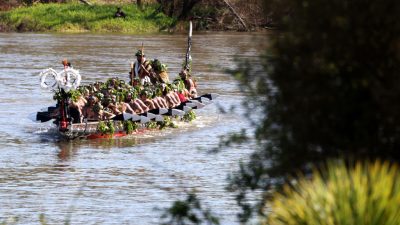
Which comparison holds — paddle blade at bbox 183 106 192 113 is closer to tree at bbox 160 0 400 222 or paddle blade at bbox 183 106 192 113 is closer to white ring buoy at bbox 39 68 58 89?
white ring buoy at bbox 39 68 58 89

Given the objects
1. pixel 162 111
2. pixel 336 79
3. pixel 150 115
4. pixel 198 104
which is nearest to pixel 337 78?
pixel 336 79

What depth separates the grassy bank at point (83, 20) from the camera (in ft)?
242

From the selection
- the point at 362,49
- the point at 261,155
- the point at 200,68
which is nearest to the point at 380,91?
the point at 362,49

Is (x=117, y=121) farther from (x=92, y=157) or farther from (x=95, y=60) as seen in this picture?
(x=95, y=60)

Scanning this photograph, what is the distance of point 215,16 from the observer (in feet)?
231

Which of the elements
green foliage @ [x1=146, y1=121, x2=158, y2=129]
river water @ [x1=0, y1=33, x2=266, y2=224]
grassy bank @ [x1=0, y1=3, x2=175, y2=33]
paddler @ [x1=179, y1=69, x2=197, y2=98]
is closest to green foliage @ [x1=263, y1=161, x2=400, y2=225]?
river water @ [x1=0, y1=33, x2=266, y2=224]

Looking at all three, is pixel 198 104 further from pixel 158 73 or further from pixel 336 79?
pixel 336 79

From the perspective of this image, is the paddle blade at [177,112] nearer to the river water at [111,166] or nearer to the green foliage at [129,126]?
the river water at [111,166]

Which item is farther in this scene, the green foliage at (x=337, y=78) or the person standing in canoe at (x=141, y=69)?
the person standing in canoe at (x=141, y=69)

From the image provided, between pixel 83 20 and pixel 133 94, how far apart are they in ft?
154

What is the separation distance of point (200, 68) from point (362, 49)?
41.2 m

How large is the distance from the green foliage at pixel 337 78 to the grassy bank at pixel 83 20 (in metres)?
64.0

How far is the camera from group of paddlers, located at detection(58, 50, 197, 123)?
26469 millimetres

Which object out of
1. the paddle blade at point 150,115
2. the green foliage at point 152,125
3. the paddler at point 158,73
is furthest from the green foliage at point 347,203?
the paddler at point 158,73
